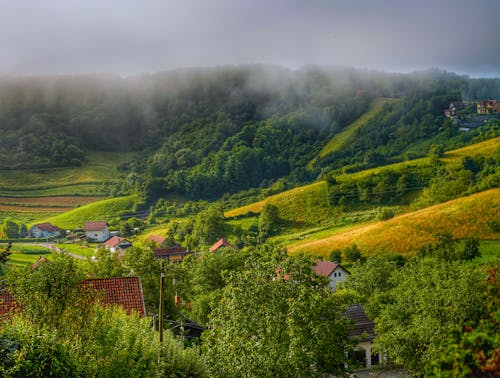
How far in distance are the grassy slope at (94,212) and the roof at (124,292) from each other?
4688 inches

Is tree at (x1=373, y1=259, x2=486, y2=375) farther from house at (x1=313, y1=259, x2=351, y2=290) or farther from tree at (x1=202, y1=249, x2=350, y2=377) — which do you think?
house at (x1=313, y1=259, x2=351, y2=290)

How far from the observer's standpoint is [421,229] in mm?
84188

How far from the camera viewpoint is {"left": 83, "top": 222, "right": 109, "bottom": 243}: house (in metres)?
124

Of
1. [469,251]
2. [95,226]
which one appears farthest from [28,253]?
[469,251]

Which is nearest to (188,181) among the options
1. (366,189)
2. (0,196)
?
(0,196)

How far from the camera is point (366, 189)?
119375 millimetres

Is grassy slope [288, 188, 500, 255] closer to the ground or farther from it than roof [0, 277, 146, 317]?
closer to the ground

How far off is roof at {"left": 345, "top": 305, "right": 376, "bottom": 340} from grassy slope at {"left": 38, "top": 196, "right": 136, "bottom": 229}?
11735 cm

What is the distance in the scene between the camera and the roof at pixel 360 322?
33781 millimetres

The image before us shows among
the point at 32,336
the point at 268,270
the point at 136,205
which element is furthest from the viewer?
the point at 136,205

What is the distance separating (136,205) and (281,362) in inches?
5661

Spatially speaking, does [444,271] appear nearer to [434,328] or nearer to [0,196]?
[434,328]

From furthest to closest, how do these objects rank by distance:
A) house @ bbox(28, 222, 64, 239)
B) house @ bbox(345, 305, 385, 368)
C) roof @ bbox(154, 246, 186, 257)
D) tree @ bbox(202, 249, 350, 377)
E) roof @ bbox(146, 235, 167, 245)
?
1. house @ bbox(28, 222, 64, 239)
2. roof @ bbox(146, 235, 167, 245)
3. roof @ bbox(154, 246, 186, 257)
4. house @ bbox(345, 305, 385, 368)
5. tree @ bbox(202, 249, 350, 377)

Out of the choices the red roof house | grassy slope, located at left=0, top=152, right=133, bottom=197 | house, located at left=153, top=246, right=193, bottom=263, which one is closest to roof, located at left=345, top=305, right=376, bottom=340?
house, located at left=153, top=246, right=193, bottom=263
